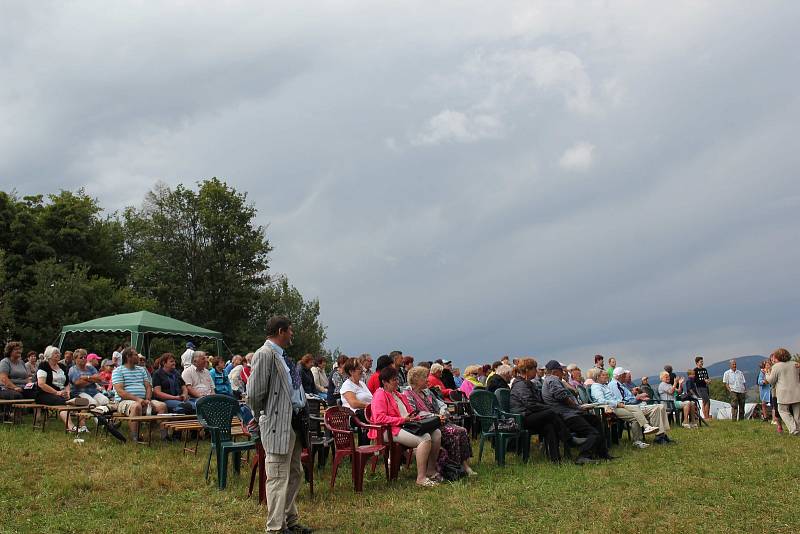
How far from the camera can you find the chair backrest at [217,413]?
706 cm

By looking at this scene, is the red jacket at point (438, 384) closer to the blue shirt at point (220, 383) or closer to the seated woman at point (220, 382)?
the seated woman at point (220, 382)

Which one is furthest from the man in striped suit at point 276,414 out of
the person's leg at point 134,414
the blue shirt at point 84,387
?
the blue shirt at point 84,387

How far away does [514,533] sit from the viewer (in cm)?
543

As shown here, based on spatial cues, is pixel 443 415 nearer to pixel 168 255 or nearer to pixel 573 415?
pixel 573 415

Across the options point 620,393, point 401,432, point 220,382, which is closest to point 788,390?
point 620,393

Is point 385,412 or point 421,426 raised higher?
point 385,412

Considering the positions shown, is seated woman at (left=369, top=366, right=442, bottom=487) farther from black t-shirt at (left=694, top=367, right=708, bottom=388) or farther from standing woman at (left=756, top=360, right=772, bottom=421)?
standing woman at (left=756, top=360, right=772, bottom=421)

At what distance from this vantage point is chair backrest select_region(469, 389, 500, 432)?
8.98 m

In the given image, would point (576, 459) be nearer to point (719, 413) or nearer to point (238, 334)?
point (719, 413)

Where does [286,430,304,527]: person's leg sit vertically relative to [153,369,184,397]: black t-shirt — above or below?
below

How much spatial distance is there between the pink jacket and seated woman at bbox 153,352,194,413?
13.3 ft

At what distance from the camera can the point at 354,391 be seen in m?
9.13

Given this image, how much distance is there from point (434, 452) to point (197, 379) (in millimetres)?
5103

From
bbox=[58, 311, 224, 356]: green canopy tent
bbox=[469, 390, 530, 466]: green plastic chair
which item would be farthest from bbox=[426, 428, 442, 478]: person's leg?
bbox=[58, 311, 224, 356]: green canopy tent
